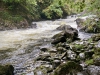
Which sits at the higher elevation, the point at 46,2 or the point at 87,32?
the point at 46,2

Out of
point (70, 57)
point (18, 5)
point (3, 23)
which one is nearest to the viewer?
point (70, 57)

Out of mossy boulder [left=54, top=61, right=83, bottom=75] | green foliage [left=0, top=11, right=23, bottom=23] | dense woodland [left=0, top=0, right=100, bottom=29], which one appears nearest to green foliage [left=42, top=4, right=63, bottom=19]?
dense woodland [left=0, top=0, right=100, bottom=29]

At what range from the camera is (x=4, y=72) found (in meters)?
6.29

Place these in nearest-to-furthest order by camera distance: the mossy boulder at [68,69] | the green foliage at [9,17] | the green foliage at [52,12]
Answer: the mossy boulder at [68,69] < the green foliage at [9,17] < the green foliage at [52,12]

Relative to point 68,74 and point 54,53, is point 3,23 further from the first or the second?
point 68,74

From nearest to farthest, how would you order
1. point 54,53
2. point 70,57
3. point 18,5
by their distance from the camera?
point 70,57
point 54,53
point 18,5

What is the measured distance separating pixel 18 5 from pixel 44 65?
14.3m

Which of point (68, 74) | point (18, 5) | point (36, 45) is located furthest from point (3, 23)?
point (68, 74)

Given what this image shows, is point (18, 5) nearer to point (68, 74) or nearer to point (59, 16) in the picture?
point (59, 16)

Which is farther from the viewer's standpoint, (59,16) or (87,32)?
(59,16)

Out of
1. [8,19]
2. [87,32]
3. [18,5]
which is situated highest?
[18,5]

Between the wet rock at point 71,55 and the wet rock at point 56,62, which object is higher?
the wet rock at point 71,55

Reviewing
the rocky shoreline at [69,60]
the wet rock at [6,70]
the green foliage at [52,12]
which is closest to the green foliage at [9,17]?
the green foliage at [52,12]

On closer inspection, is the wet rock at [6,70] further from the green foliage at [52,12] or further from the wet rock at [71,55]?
the green foliage at [52,12]
